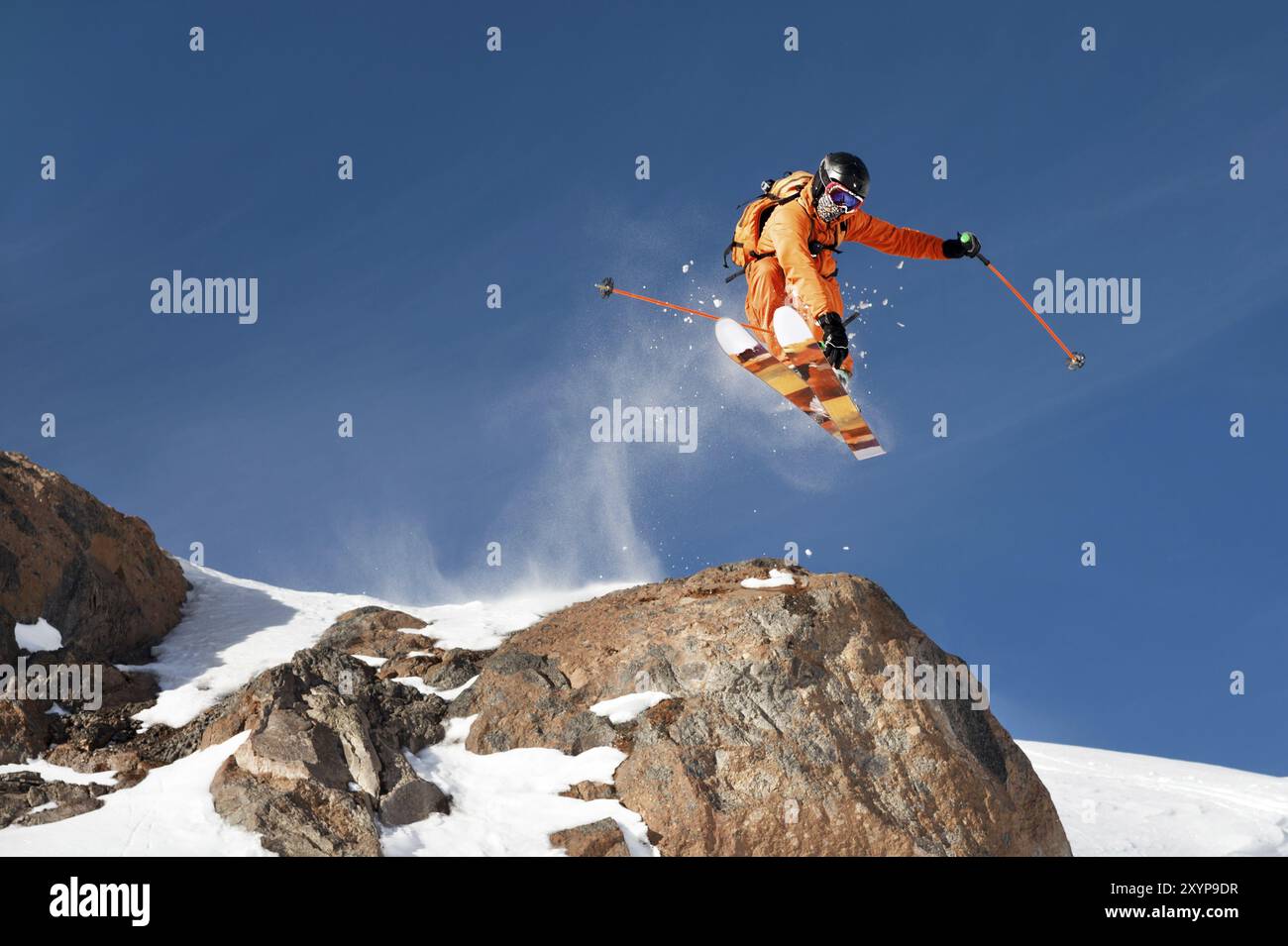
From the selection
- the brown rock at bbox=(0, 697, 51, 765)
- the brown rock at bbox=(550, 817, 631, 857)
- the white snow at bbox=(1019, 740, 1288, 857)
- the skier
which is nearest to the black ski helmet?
the skier

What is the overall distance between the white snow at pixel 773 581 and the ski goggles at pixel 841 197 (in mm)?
5532

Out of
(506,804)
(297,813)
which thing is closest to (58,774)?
(297,813)

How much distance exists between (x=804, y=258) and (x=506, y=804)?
7.63 m

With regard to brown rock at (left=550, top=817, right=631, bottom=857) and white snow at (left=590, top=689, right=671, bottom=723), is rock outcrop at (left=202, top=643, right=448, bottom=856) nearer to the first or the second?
brown rock at (left=550, top=817, right=631, bottom=857)

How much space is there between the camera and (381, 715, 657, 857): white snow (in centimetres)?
1203

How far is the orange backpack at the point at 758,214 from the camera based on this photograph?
48.2 feet

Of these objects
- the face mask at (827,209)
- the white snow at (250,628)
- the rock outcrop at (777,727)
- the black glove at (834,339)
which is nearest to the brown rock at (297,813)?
the rock outcrop at (777,727)

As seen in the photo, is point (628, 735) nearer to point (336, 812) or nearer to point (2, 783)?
point (336, 812)

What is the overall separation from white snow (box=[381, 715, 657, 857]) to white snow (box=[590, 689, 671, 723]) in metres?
0.55

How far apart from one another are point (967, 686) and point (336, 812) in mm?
9116

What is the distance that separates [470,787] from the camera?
13.4 meters

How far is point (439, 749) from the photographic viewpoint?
14359 millimetres

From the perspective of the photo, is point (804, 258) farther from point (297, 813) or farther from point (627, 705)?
point (297, 813)
